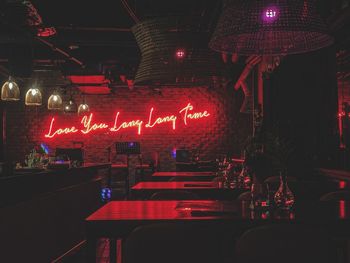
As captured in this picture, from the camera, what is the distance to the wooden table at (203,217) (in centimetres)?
249

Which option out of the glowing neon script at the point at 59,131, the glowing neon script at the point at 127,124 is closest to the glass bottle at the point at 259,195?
the glowing neon script at the point at 127,124

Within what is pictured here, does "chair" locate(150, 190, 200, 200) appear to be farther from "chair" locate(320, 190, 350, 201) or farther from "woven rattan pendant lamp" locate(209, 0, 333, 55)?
"woven rattan pendant lamp" locate(209, 0, 333, 55)

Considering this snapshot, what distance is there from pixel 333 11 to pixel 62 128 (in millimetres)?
8761

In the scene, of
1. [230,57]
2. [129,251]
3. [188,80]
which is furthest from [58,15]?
[129,251]

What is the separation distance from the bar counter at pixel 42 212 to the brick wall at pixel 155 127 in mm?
5817

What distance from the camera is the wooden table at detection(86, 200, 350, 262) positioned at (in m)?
2.49

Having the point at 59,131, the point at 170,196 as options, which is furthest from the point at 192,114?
the point at 170,196

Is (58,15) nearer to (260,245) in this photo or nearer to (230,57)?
(230,57)

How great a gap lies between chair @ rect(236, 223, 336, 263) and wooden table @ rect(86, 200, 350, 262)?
491mm

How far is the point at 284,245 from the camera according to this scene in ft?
6.32

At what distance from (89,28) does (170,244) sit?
6.56 metres

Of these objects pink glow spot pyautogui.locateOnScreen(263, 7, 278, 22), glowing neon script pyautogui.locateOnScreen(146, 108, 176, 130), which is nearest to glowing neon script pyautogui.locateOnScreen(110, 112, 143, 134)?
glowing neon script pyautogui.locateOnScreen(146, 108, 176, 130)

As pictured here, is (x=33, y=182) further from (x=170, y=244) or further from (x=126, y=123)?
(x=126, y=123)

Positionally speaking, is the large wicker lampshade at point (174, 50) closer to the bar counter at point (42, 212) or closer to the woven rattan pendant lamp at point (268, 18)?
the woven rattan pendant lamp at point (268, 18)
